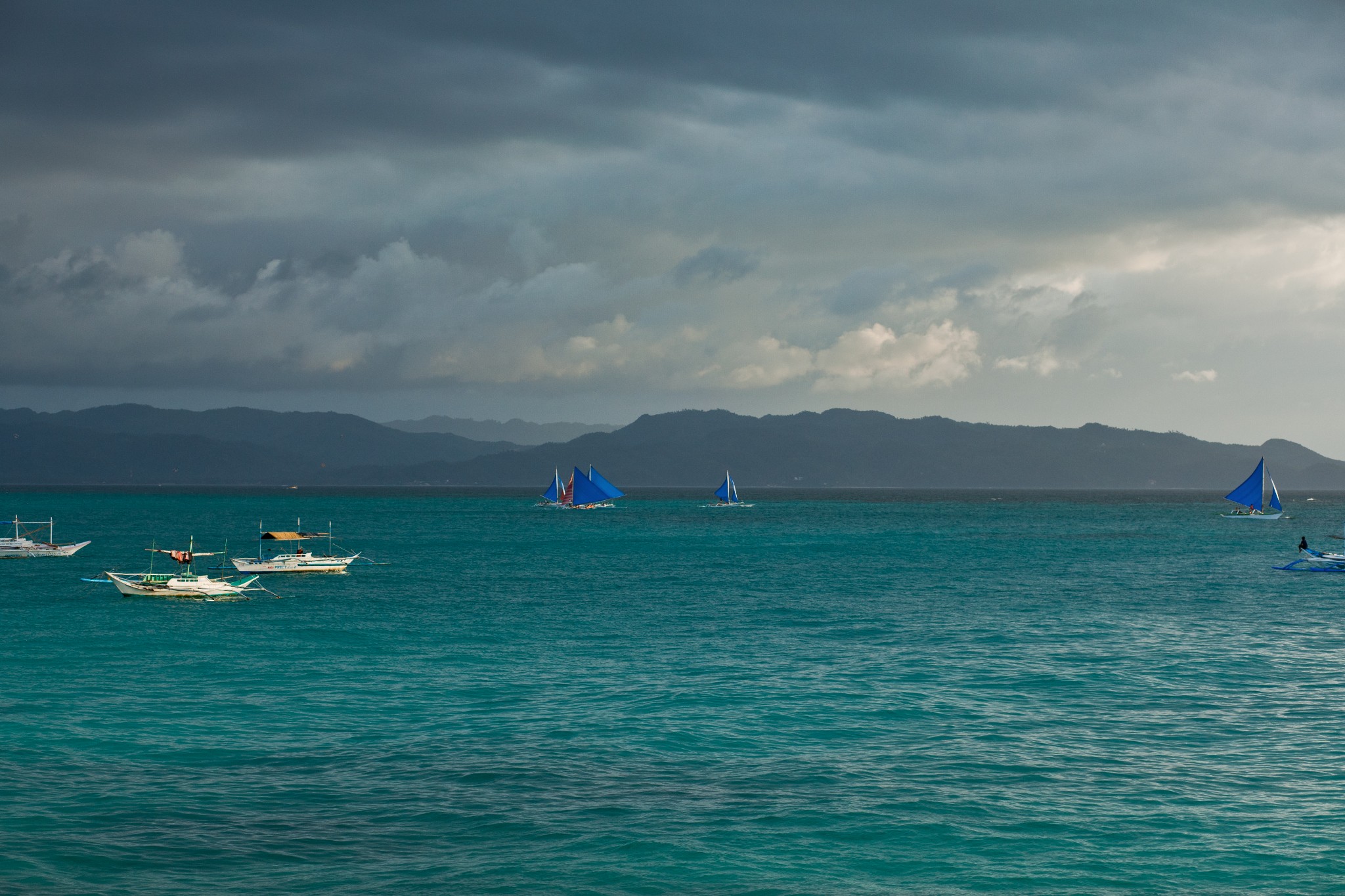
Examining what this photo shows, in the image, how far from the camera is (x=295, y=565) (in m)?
101

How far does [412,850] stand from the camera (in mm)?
25281

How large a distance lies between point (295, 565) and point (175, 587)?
23.4 metres

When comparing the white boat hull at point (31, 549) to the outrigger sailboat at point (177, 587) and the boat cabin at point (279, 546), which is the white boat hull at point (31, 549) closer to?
the boat cabin at point (279, 546)

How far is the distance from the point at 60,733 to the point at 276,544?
133989mm

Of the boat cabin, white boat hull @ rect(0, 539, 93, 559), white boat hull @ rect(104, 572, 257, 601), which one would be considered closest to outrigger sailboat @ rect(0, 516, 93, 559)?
white boat hull @ rect(0, 539, 93, 559)

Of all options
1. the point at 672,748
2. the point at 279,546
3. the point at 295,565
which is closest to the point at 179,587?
the point at 295,565

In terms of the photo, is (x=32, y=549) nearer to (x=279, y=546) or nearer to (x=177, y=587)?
(x=279, y=546)

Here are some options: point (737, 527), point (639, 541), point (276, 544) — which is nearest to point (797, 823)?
point (639, 541)

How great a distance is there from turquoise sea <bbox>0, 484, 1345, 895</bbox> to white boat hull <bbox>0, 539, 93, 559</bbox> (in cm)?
5353

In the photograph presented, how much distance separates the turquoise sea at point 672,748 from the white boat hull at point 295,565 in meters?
22.2

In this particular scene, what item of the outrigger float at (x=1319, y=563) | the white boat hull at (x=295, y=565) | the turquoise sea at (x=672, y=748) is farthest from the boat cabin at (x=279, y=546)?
the outrigger float at (x=1319, y=563)

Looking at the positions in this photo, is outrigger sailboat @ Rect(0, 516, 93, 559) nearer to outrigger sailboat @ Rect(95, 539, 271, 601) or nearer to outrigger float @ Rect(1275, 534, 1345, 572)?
outrigger sailboat @ Rect(95, 539, 271, 601)

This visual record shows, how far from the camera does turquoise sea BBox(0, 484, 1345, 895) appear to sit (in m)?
24.7

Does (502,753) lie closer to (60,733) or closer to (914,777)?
(914,777)
